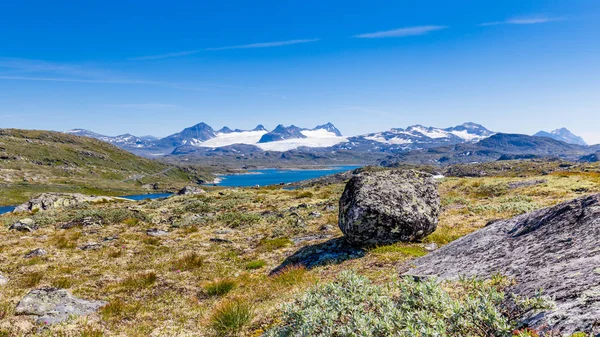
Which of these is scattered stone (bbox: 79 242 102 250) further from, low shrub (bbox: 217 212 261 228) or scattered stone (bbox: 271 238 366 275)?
scattered stone (bbox: 271 238 366 275)

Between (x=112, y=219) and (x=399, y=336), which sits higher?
(x=399, y=336)

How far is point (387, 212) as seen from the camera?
1569 centimetres

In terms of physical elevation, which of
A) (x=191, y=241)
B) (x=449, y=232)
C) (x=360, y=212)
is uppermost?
(x=360, y=212)

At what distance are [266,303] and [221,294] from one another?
3.45 m

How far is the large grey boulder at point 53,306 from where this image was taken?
10734 millimetres

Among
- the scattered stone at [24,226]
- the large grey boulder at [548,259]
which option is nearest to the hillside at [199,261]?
the scattered stone at [24,226]

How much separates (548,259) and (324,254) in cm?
1085

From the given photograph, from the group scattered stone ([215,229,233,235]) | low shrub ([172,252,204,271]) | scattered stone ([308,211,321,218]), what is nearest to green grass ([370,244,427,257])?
low shrub ([172,252,204,271])

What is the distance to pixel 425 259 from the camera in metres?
11.3

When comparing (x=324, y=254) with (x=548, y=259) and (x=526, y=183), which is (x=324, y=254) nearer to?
(x=548, y=259)

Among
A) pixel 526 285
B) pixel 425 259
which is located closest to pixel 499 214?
pixel 425 259

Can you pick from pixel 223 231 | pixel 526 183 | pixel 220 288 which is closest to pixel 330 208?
pixel 223 231

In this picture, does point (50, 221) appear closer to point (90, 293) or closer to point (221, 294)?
point (90, 293)

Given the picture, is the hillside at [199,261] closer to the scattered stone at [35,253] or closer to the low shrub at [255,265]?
the low shrub at [255,265]
